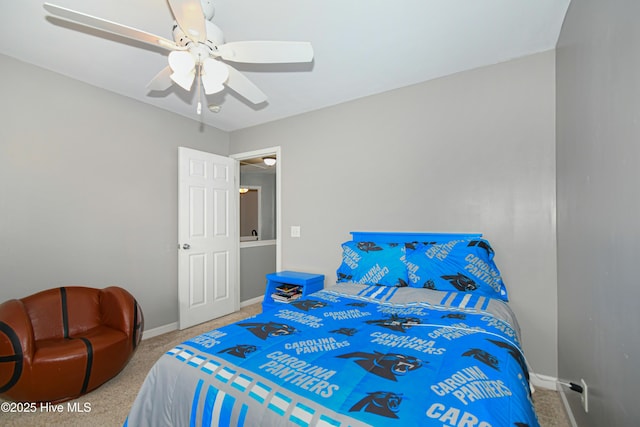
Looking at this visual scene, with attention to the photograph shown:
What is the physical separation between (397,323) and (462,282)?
0.82m

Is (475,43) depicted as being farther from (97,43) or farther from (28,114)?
(28,114)

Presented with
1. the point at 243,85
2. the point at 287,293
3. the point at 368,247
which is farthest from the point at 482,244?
the point at 243,85

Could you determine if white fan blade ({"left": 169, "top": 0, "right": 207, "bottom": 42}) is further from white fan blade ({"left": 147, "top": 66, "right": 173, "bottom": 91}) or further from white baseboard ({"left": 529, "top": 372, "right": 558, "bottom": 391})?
white baseboard ({"left": 529, "top": 372, "right": 558, "bottom": 391})

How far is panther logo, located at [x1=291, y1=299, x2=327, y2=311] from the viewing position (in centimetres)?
184

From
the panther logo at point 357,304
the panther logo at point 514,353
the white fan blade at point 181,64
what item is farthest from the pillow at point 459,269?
the white fan blade at point 181,64

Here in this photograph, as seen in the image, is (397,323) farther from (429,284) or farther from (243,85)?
(243,85)

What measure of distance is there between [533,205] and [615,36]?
1279 mm

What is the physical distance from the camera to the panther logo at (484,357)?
109 centimetres

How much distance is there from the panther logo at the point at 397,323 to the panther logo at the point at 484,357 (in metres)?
0.34

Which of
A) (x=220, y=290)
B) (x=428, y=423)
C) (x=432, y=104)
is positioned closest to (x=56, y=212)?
(x=220, y=290)

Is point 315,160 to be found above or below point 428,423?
above

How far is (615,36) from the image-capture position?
3.85 feet

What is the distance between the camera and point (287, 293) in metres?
2.93

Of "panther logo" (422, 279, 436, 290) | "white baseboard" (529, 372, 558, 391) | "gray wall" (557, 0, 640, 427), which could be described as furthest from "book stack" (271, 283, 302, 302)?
"gray wall" (557, 0, 640, 427)
